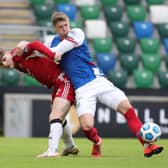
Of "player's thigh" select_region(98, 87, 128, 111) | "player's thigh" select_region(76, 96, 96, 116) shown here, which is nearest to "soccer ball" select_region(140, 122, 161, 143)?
"player's thigh" select_region(98, 87, 128, 111)

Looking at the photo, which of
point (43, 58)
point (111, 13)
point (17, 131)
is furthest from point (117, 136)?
point (43, 58)

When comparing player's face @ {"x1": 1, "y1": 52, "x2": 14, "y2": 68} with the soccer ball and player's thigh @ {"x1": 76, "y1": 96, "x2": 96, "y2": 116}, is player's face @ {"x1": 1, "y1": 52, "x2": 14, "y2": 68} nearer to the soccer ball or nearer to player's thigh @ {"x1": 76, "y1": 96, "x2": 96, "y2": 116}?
player's thigh @ {"x1": 76, "y1": 96, "x2": 96, "y2": 116}

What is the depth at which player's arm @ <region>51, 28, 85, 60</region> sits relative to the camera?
889cm

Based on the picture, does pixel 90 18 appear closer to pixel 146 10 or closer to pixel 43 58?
pixel 146 10

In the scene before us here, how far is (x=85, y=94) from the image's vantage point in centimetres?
914

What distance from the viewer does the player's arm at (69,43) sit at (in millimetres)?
8885

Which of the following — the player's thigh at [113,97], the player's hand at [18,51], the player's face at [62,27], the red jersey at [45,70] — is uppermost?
the player's face at [62,27]

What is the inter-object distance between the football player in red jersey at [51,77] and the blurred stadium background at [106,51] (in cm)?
625

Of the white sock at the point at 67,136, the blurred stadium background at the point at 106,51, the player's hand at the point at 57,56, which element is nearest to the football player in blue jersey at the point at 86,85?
the player's hand at the point at 57,56

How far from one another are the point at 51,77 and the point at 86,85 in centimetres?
47

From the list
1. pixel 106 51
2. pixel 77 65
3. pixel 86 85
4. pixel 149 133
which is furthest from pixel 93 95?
pixel 106 51

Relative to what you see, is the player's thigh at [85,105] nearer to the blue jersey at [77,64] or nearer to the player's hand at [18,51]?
the blue jersey at [77,64]

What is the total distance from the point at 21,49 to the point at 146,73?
8.98m

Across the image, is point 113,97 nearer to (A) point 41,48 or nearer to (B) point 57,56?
(B) point 57,56
